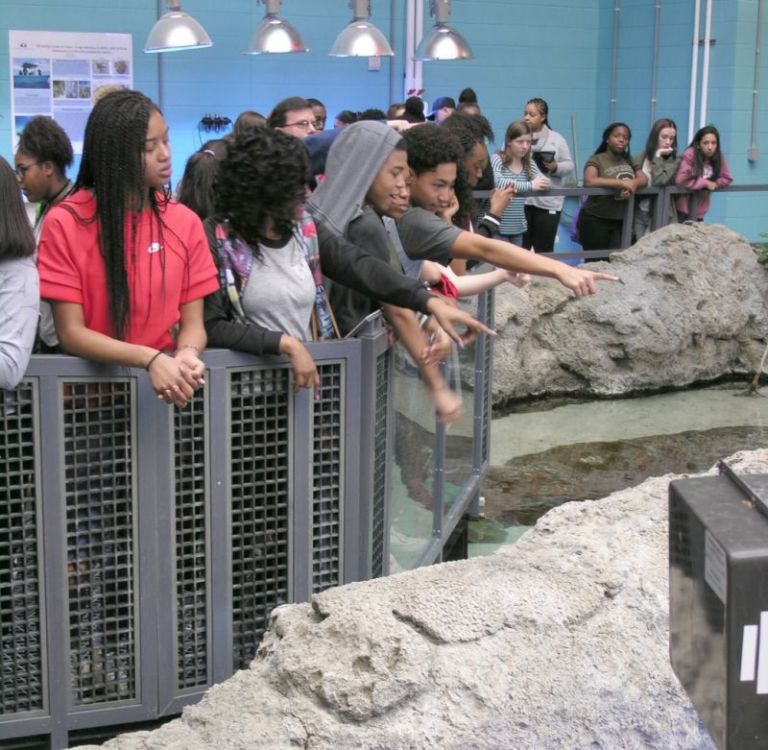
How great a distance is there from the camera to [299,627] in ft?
7.57

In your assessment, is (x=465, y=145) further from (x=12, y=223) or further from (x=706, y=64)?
(x=706, y=64)

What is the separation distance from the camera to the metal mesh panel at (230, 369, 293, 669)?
3117 mm

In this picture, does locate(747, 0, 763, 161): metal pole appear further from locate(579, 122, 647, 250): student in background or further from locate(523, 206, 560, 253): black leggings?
locate(523, 206, 560, 253): black leggings

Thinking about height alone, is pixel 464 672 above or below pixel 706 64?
below

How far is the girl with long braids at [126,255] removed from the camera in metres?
2.98

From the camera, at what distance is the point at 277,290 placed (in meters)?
3.19

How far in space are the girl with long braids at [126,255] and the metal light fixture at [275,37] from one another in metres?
6.39

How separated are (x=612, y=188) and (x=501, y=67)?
356 cm

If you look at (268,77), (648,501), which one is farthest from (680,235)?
(648,501)

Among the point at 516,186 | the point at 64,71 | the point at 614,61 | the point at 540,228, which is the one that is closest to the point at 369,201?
the point at 516,186

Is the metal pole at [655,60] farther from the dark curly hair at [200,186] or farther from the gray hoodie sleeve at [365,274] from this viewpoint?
the gray hoodie sleeve at [365,274]

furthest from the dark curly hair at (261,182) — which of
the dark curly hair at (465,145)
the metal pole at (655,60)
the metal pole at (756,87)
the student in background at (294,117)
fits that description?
the metal pole at (655,60)

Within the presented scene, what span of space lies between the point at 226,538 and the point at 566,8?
10.3 m

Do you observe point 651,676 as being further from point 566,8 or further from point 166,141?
point 566,8
